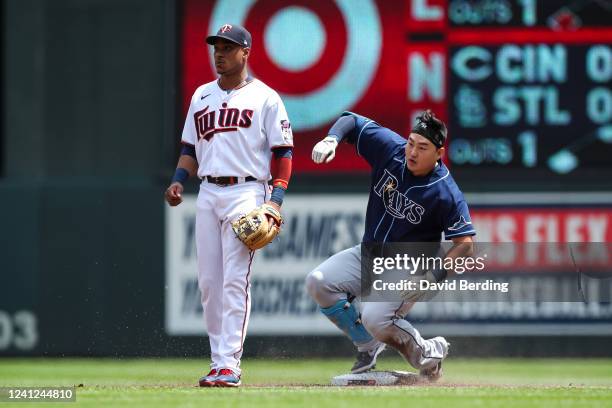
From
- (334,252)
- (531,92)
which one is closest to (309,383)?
(334,252)

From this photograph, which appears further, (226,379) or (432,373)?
(432,373)

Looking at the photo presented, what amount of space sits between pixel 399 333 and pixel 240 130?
1.32 metres

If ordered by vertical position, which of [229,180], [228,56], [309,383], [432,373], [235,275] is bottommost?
[309,383]

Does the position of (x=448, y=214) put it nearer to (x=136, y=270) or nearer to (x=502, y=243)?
(x=502, y=243)

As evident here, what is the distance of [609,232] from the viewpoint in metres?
9.94

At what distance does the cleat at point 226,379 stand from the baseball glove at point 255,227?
61 centimetres

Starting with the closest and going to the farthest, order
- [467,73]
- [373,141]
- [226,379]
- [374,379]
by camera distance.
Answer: [226,379] → [374,379] → [373,141] → [467,73]

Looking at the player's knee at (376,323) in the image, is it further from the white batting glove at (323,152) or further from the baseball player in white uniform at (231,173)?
the white batting glove at (323,152)

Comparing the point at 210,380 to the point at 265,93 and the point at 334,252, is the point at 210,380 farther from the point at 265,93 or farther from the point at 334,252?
the point at 334,252

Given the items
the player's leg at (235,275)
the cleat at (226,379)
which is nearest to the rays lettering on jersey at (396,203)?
the player's leg at (235,275)

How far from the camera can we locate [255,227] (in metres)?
6.63

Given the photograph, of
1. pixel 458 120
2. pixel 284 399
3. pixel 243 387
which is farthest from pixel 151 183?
pixel 284 399

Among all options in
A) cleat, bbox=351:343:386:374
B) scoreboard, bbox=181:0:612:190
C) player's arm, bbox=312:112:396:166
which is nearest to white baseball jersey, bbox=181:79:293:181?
player's arm, bbox=312:112:396:166

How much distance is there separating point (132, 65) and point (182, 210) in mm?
1208
